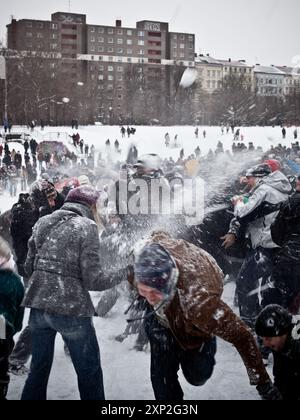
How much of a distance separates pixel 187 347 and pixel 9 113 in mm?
2257

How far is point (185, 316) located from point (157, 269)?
218 millimetres

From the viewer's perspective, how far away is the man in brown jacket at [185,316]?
1939mm

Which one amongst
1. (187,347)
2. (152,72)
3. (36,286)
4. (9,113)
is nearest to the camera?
(187,347)

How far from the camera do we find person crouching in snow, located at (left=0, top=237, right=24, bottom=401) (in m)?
2.28

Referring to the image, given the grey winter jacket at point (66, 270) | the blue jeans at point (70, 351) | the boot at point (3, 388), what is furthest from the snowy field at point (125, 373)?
the grey winter jacket at point (66, 270)

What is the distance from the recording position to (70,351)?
7.41 ft

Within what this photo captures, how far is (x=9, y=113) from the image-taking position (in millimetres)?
3496

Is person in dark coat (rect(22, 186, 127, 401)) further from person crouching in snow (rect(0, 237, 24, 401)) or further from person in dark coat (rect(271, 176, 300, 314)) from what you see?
person in dark coat (rect(271, 176, 300, 314))

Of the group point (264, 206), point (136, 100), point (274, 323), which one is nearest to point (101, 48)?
→ point (136, 100)

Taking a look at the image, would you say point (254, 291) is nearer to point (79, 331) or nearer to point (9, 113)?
point (79, 331)

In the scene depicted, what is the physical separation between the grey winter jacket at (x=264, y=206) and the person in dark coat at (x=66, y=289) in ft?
3.33

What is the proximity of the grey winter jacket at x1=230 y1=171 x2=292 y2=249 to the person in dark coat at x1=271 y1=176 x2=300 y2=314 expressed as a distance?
169 mm

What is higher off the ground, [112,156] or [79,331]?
[112,156]
